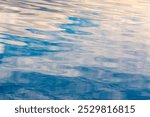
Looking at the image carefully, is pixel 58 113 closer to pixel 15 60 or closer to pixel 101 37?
pixel 15 60

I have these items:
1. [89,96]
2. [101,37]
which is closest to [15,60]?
[89,96]

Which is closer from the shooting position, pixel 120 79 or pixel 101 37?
pixel 120 79

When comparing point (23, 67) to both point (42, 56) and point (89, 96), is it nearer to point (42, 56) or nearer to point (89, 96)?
point (42, 56)

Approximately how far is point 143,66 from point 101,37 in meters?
2.46

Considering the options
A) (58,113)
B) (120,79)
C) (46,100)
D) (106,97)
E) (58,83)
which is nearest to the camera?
(58,113)

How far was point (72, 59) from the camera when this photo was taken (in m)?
7.43

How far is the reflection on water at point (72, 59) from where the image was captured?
19.3 ft

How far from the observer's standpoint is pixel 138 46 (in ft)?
29.8

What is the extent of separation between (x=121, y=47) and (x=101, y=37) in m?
1.01

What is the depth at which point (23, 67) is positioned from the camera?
670cm

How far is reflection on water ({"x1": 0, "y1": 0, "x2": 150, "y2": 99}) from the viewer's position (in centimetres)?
589

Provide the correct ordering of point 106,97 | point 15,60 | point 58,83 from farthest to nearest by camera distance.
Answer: point 15,60, point 58,83, point 106,97

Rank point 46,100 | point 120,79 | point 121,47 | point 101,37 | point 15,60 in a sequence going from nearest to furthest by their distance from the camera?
point 46,100
point 120,79
point 15,60
point 121,47
point 101,37

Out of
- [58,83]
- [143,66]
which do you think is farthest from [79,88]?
[143,66]
